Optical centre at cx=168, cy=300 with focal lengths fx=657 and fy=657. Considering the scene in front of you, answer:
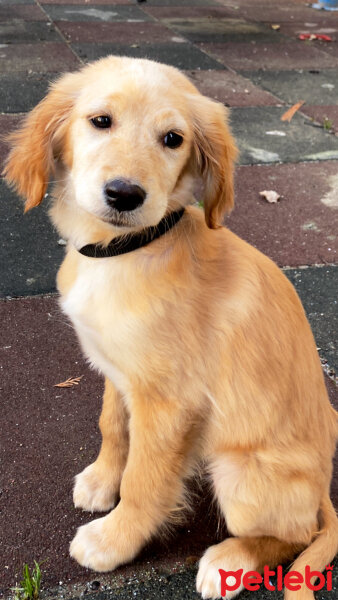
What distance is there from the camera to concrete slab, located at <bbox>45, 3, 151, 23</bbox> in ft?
31.2

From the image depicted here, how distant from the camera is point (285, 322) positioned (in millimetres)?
2277

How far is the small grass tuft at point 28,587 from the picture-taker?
2.23 meters

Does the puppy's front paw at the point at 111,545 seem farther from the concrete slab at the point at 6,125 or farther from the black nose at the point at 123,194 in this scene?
the concrete slab at the point at 6,125

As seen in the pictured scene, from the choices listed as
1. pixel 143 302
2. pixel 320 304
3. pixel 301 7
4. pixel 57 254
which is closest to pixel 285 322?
pixel 143 302

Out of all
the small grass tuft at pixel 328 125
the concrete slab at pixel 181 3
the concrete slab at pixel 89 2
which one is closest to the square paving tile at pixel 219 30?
the concrete slab at pixel 181 3

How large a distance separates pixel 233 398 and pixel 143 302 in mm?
456

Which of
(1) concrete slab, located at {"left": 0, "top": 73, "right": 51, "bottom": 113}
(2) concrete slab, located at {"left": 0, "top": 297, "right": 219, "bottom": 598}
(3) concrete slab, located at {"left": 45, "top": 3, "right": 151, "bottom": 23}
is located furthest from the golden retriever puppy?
(3) concrete slab, located at {"left": 45, "top": 3, "right": 151, "bottom": 23}

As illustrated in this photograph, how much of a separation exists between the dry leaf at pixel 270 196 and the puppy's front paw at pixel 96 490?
2878 millimetres

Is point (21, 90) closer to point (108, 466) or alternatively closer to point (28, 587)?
point (108, 466)

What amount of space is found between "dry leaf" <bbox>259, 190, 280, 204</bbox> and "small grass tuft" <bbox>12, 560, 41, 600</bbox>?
337 cm

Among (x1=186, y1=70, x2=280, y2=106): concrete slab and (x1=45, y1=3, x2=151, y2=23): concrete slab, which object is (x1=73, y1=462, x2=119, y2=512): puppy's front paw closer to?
(x1=186, y1=70, x2=280, y2=106): concrete slab

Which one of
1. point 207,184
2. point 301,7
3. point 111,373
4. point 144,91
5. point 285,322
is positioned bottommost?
point 301,7

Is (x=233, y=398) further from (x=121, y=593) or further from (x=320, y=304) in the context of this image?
(x=320, y=304)

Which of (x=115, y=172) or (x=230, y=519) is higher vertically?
(x=115, y=172)
